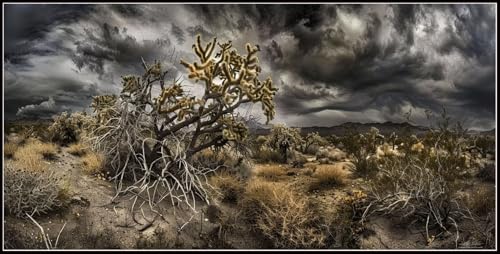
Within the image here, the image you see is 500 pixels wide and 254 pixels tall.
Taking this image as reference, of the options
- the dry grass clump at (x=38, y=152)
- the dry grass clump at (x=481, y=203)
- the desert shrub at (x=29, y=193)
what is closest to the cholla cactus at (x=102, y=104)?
the dry grass clump at (x=38, y=152)

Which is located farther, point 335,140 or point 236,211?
point 335,140

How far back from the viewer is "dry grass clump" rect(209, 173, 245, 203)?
8518 mm

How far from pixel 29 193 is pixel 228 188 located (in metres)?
3.67

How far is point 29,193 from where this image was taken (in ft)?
21.7

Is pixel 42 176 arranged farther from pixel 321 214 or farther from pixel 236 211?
pixel 321 214

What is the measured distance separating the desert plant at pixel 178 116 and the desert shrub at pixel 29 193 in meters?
1.12

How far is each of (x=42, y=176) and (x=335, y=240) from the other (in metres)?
5.22

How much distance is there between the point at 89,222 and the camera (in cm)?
688

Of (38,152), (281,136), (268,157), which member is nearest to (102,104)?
(38,152)

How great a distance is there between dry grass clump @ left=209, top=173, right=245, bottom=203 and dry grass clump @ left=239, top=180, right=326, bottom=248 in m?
0.41

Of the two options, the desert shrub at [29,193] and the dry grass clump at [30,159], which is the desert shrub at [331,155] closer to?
the dry grass clump at [30,159]

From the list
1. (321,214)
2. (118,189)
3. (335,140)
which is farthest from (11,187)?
(335,140)

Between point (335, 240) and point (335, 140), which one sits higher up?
point (335, 140)

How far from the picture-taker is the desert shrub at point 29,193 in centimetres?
644
